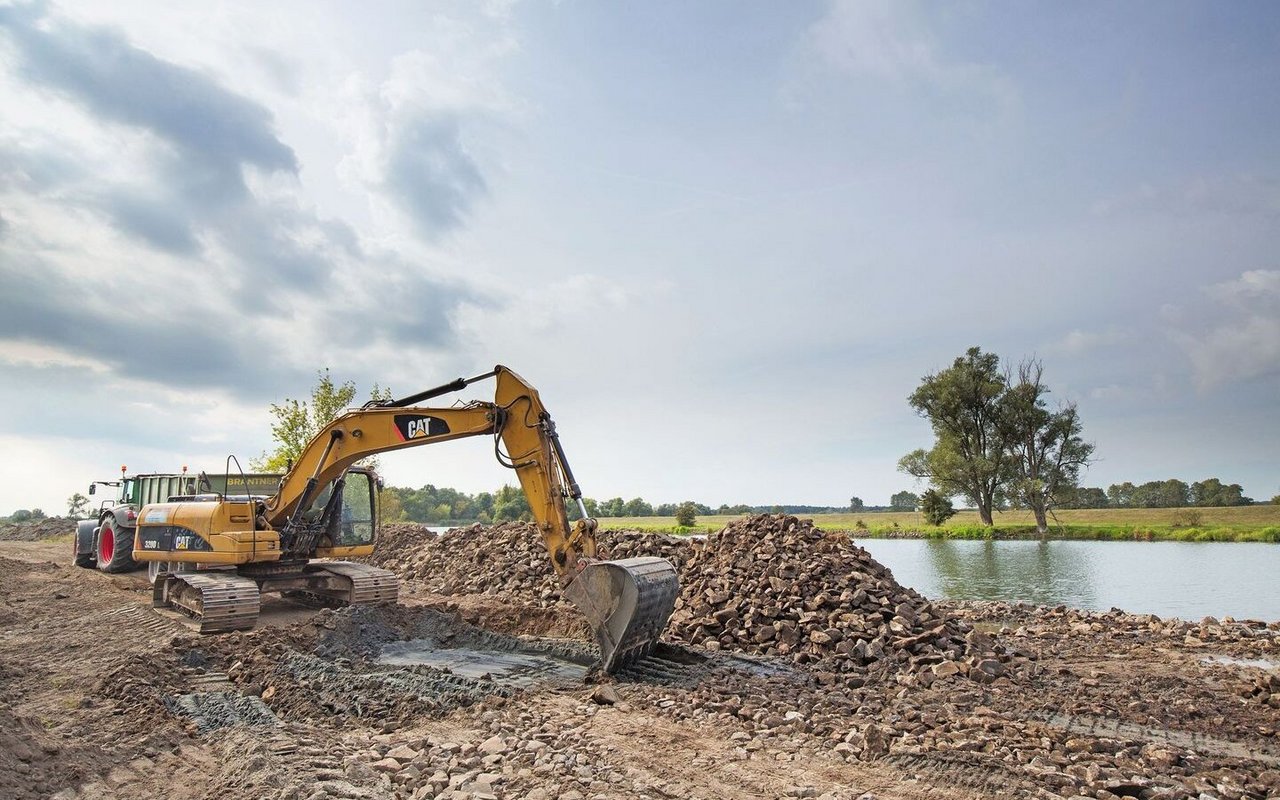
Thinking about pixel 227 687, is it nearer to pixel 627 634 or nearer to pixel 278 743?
pixel 278 743

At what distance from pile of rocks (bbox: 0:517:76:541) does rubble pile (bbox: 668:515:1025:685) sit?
39894mm

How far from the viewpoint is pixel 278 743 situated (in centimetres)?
540

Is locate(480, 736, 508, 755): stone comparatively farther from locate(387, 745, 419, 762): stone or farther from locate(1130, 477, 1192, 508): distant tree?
locate(1130, 477, 1192, 508): distant tree

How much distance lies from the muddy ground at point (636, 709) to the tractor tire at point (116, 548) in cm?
457

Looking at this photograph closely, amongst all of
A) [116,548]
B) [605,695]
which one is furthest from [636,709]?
[116,548]

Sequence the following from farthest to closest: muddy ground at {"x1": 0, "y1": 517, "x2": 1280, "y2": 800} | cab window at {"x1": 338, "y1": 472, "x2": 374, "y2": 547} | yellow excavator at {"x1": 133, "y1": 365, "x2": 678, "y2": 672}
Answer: cab window at {"x1": 338, "y1": 472, "x2": 374, "y2": 547} < yellow excavator at {"x1": 133, "y1": 365, "x2": 678, "y2": 672} < muddy ground at {"x1": 0, "y1": 517, "x2": 1280, "y2": 800}

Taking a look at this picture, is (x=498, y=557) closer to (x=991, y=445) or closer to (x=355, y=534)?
(x=355, y=534)

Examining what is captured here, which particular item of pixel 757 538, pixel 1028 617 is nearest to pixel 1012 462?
pixel 1028 617

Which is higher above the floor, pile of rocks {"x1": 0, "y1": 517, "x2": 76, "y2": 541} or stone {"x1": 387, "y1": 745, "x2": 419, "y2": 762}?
pile of rocks {"x1": 0, "y1": 517, "x2": 76, "y2": 541}

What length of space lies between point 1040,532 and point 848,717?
38.0m

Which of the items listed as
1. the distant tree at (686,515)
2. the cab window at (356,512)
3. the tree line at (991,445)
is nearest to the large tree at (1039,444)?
the tree line at (991,445)

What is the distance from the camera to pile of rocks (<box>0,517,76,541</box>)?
123 ft

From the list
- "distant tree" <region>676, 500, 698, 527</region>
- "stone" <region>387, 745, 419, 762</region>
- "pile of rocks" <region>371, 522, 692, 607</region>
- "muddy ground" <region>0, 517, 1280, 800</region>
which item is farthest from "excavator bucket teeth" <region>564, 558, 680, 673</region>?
"distant tree" <region>676, 500, 698, 527</region>

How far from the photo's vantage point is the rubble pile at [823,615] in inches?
329
